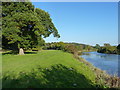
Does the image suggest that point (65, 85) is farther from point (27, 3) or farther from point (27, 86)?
point (27, 3)

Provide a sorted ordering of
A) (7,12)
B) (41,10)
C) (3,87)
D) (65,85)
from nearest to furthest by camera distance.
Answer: (3,87) → (65,85) → (7,12) → (41,10)

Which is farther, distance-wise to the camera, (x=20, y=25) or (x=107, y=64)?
(x=107, y=64)

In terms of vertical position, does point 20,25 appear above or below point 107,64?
above

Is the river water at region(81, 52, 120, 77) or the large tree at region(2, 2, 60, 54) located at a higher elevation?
the large tree at region(2, 2, 60, 54)

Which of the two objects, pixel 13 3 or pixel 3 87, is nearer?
pixel 3 87

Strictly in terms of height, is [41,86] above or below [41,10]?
below

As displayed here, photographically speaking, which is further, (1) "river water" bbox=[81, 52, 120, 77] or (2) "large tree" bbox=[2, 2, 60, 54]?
(2) "large tree" bbox=[2, 2, 60, 54]

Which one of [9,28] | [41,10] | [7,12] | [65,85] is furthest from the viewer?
[41,10]

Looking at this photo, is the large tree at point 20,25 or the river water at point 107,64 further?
the large tree at point 20,25

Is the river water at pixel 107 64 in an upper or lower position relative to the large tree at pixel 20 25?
lower

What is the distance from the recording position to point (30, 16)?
16.2 m

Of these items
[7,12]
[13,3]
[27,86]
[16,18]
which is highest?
[13,3]

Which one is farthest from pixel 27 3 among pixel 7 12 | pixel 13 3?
pixel 7 12

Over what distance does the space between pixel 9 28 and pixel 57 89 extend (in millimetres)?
12924
